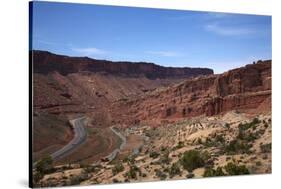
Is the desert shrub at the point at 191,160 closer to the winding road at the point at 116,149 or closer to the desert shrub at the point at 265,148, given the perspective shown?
the winding road at the point at 116,149

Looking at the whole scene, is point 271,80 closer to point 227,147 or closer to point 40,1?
point 227,147

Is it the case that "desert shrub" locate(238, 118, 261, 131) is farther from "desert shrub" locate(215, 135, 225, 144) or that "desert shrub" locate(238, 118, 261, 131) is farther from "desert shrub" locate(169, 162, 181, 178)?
"desert shrub" locate(169, 162, 181, 178)

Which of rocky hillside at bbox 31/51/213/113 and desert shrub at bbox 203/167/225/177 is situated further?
desert shrub at bbox 203/167/225/177

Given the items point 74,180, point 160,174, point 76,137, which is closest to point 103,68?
point 76,137

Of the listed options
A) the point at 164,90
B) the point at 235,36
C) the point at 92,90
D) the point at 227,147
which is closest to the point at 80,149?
the point at 92,90

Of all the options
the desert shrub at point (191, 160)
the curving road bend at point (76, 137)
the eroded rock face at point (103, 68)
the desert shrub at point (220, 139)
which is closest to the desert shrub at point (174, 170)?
the desert shrub at point (191, 160)

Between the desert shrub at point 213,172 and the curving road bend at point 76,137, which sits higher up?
the curving road bend at point 76,137

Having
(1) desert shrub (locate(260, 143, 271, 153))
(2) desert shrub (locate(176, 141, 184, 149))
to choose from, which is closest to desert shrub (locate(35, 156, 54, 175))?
(2) desert shrub (locate(176, 141, 184, 149))
